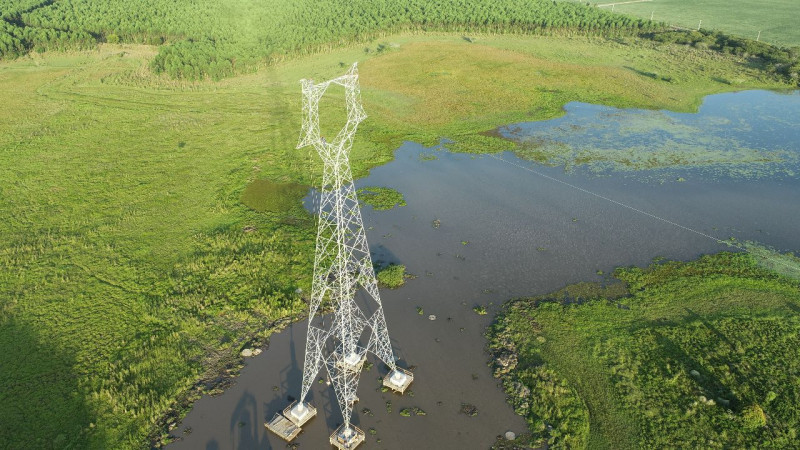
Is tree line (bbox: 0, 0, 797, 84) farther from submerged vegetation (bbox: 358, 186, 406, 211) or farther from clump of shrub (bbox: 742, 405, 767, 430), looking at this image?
clump of shrub (bbox: 742, 405, 767, 430)

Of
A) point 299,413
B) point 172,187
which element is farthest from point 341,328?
point 172,187

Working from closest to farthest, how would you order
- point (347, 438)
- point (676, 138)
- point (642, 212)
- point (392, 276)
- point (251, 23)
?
1. point (347, 438)
2. point (392, 276)
3. point (642, 212)
4. point (676, 138)
5. point (251, 23)

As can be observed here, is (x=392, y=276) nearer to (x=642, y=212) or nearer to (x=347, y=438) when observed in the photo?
(x=347, y=438)

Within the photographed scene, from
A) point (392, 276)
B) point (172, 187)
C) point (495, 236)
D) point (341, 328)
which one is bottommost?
point (392, 276)

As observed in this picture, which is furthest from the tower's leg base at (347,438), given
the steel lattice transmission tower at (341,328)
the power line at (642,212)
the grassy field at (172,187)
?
the power line at (642,212)

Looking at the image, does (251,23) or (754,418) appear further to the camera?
(251,23)

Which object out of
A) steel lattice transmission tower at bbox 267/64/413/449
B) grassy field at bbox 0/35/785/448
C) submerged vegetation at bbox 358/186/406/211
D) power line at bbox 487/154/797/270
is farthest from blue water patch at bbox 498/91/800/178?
steel lattice transmission tower at bbox 267/64/413/449
